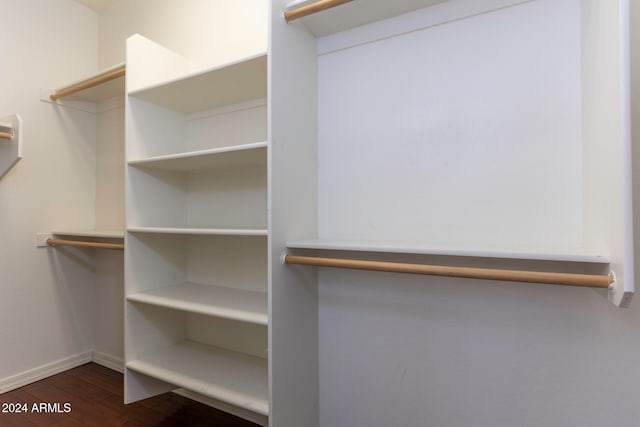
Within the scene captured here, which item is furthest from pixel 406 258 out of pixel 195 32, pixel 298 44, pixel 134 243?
pixel 195 32

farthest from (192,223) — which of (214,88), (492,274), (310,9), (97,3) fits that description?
(97,3)

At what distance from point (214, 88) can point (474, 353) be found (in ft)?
5.36

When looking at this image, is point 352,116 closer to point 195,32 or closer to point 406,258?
point 406,258

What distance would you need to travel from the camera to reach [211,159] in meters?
1.48

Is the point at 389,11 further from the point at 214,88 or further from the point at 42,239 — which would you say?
the point at 42,239

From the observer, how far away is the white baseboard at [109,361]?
85.9 inches

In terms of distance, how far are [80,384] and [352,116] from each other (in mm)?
2373

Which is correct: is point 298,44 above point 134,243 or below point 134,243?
above

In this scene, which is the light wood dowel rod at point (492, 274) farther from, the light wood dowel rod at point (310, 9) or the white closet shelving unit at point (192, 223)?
the light wood dowel rod at point (310, 9)

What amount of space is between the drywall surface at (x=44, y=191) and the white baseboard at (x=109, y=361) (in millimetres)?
98

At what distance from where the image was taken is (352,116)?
4.62 feet

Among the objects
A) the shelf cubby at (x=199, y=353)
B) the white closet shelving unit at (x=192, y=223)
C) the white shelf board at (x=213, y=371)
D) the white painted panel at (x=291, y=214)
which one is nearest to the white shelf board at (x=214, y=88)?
the white closet shelving unit at (x=192, y=223)

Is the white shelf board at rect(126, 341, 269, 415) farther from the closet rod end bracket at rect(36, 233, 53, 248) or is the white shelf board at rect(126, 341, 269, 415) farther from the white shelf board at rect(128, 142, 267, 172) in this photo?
the closet rod end bracket at rect(36, 233, 53, 248)

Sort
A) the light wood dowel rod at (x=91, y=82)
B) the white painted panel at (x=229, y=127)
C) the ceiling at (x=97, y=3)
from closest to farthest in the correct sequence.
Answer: the white painted panel at (x=229, y=127), the light wood dowel rod at (x=91, y=82), the ceiling at (x=97, y=3)
